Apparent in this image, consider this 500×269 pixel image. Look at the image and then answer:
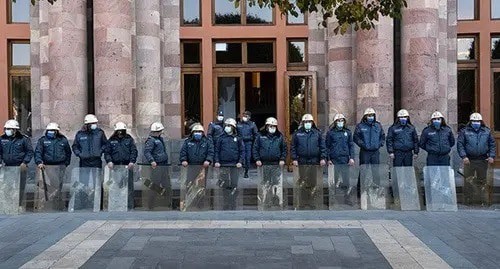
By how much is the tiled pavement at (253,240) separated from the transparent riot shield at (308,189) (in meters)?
0.30

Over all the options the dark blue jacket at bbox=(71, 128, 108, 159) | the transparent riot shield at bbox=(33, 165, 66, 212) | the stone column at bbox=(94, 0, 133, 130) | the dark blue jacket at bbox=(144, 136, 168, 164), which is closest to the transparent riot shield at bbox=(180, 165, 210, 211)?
the dark blue jacket at bbox=(144, 136, 168, 164)

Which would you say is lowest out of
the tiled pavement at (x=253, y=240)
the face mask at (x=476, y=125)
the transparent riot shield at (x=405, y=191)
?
the tiled pavement at (x=253, y=240)

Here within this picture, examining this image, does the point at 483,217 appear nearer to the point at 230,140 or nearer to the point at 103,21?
the point at 230,140

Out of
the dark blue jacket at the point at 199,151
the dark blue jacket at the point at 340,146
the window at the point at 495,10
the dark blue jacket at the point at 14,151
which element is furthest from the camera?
the window at the point at 495,10

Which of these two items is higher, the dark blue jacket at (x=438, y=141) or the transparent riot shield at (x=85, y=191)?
the dark blue jacket at (x=438, y=141)

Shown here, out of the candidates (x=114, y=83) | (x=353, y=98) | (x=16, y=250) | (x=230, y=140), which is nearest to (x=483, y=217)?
(x=230, y=140)

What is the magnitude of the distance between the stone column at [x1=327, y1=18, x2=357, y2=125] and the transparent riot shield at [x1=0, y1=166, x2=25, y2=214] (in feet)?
26.0

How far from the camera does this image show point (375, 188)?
11828mm

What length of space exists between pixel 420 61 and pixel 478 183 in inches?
161

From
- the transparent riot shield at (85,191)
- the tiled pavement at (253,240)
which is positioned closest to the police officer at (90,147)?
the transparent riot shield at (85,191)

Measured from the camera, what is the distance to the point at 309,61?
1764cm

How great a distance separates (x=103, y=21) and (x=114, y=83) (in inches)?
57.0

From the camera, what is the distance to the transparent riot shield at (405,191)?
11742mm

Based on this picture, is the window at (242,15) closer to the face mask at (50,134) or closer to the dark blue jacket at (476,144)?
the face mask at (50,134)
